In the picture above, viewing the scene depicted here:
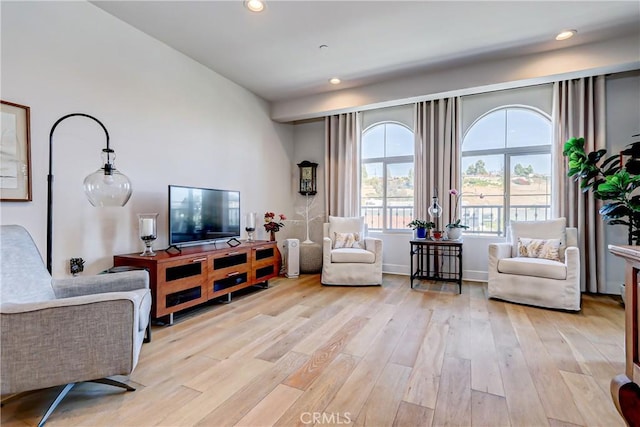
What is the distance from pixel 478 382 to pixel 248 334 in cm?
170

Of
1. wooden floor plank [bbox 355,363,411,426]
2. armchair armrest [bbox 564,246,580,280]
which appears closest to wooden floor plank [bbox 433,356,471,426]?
wooden floor plank [bbox 355,363,411,426]

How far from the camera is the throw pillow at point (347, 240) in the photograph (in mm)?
4379

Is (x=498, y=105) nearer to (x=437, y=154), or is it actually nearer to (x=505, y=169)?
(x=505, y=169)

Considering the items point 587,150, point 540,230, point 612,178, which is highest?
point 587,150

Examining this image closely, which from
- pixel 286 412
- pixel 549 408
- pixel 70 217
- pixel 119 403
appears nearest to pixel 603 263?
pixel 549 408

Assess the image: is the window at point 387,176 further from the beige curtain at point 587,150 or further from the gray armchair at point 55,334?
the gray armchair at point 55,334

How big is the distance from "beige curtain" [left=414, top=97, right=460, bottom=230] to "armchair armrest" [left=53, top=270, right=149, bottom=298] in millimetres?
3752

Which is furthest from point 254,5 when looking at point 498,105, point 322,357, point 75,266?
point 498,105

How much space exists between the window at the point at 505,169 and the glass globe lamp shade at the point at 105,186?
4252 millimetres

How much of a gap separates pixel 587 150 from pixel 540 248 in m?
1.43

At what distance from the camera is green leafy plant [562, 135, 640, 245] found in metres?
3.02

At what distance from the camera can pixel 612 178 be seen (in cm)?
309

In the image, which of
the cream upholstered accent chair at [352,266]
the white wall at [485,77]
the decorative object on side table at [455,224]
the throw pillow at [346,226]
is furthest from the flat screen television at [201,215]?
the decorative object on side table at [455,224]

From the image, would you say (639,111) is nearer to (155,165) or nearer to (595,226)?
(595,226)
